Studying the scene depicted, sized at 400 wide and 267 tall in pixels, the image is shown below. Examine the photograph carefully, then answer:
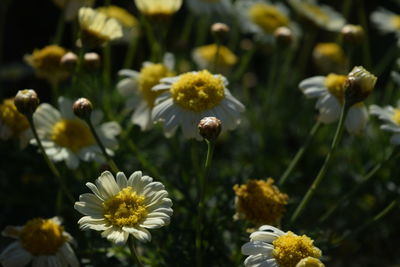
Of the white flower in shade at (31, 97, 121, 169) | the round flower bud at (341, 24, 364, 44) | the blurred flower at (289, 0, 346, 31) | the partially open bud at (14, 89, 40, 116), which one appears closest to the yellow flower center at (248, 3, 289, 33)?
the blurred flower at (289, 0, 346, 31)

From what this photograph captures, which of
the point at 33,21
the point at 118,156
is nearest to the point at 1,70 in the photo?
the point at 33,21

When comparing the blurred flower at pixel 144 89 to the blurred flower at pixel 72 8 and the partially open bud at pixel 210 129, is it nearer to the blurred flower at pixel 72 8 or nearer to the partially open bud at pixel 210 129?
the blurred flower at pixel 72 8

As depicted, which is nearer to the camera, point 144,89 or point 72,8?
point 144,89

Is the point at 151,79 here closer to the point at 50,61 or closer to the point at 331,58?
the point at 50,61

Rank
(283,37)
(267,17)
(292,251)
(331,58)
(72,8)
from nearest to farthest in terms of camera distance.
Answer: (292,251)
(283,37)
(72,8)
(267,17)
(331,58)

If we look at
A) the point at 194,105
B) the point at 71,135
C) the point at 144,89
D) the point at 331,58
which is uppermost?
the point at 194,105

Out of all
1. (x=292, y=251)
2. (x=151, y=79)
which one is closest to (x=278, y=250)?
(x=292, y=251)
